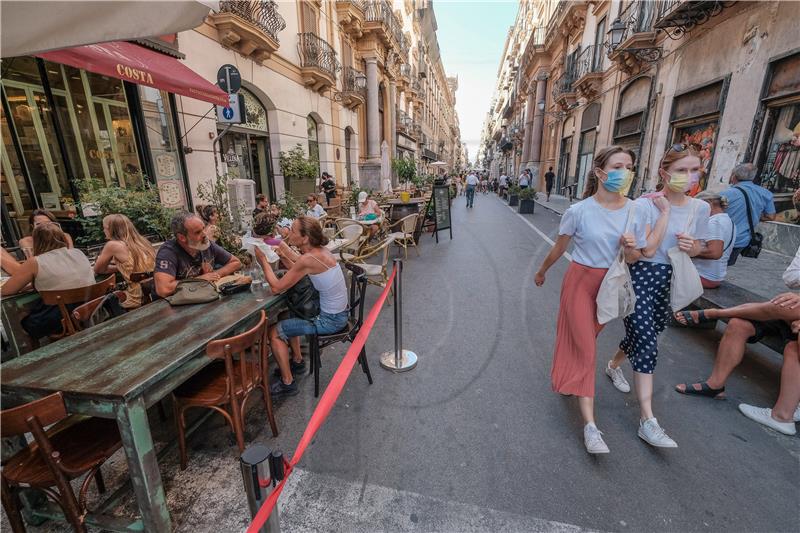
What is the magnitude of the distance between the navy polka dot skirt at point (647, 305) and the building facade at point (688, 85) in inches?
261

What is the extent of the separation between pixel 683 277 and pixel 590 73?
17289mm

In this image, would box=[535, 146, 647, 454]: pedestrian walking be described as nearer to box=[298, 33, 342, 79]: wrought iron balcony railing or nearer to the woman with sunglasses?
the woman with sunglasses

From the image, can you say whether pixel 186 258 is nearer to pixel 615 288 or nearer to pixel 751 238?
pixel 615 288

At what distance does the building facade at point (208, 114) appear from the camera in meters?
5.43

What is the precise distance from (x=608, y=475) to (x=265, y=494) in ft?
6.89

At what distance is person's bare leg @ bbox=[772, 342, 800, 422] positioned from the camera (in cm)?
245

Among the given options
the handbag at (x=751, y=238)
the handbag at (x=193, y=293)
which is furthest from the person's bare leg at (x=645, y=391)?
the handbag at (x=751, y=238)

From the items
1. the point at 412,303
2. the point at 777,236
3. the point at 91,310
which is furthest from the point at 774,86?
the point at 91,310

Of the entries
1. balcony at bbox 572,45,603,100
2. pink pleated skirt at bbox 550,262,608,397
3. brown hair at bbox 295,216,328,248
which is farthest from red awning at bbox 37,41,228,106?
balcony at bbox 572,45,603,100

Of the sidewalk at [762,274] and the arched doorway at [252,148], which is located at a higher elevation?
the arched doorway at [252,148]

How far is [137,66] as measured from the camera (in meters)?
4.65

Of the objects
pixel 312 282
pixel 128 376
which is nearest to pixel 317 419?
pixel 128 376

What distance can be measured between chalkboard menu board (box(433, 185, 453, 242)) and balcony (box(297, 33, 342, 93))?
21.6 ft

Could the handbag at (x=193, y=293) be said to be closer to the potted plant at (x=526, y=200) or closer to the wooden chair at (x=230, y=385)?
the wooden chair at (x=230, y=385)
